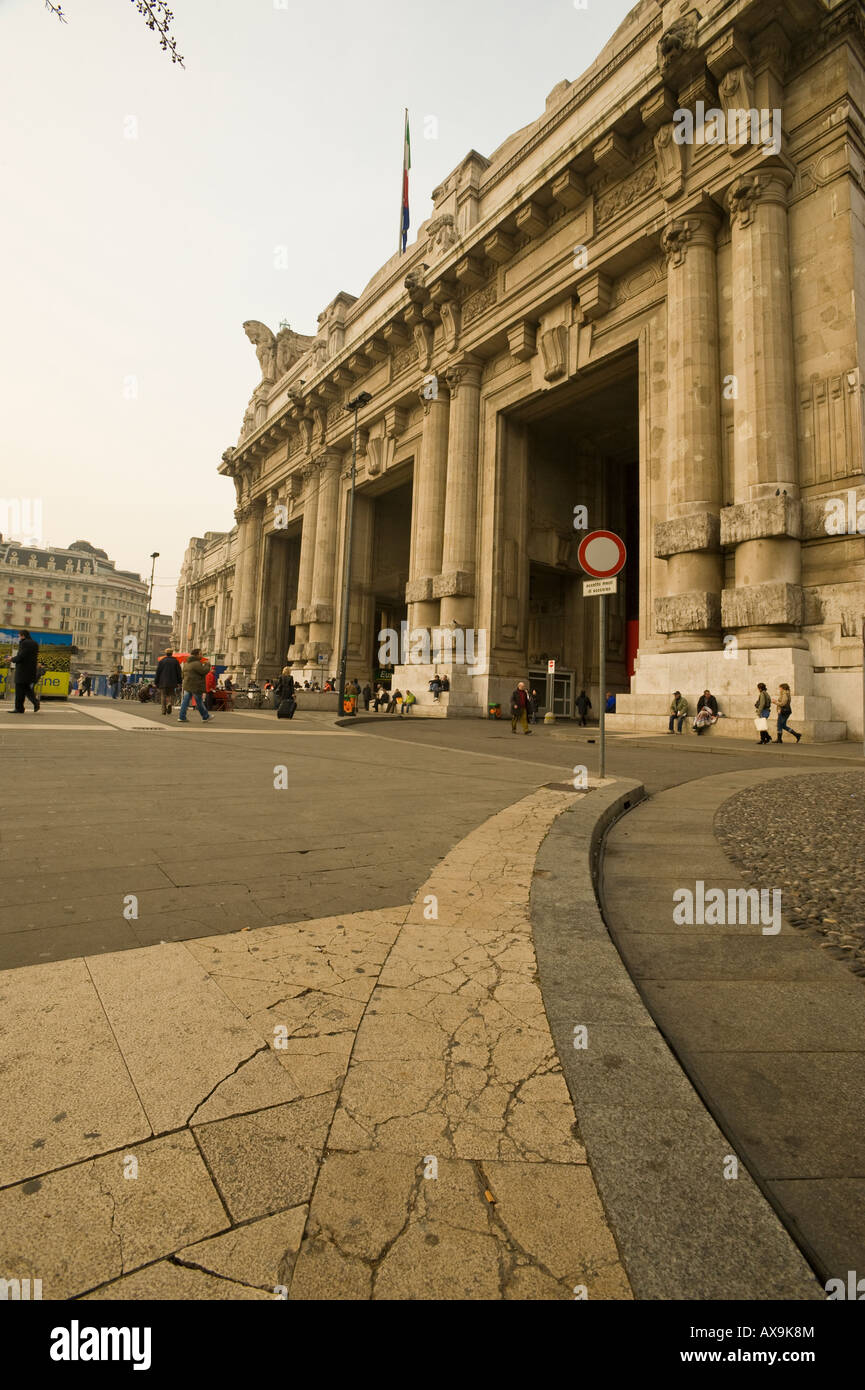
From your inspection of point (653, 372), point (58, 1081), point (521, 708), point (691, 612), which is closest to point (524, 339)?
point (653, 372)

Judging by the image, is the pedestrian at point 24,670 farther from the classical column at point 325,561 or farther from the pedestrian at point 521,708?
the classical column at point 325,561

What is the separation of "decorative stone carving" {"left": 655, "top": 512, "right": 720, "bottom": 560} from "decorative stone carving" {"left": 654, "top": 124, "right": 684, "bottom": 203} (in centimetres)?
915

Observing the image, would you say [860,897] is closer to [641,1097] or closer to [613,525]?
[641,1097]

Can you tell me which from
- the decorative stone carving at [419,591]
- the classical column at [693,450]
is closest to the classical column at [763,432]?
the classical column at [693,450]

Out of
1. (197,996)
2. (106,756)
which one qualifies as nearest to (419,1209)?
(197,996)

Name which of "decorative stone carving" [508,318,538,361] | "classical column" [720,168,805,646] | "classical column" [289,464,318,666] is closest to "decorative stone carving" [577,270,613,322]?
"decorative stone carving" [508,318,538,361]

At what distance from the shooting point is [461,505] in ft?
79.5

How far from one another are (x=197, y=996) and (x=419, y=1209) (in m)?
0.98

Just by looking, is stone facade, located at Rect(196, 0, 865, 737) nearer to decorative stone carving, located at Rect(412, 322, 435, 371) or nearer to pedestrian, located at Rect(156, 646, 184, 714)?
decorative stone carving, located at Rect(412, 322, 435, 371)

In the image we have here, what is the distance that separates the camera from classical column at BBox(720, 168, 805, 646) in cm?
1440

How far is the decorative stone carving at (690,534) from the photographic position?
611 inches
